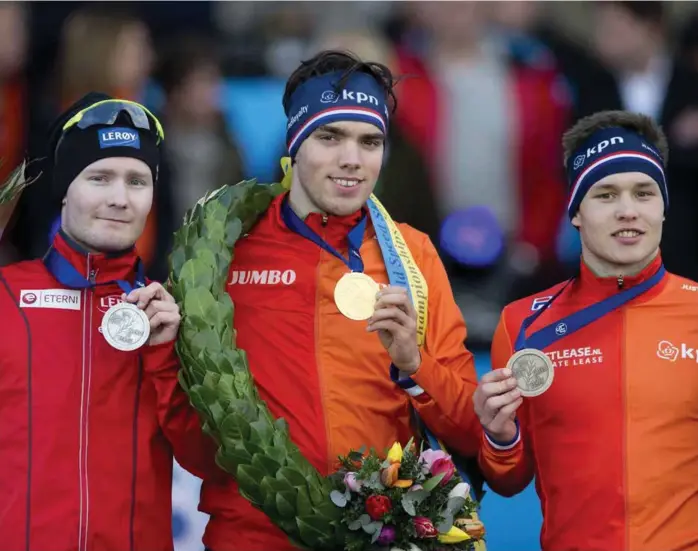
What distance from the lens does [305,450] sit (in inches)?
191

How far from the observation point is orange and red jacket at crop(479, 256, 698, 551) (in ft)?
15.5

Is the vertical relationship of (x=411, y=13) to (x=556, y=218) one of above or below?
above

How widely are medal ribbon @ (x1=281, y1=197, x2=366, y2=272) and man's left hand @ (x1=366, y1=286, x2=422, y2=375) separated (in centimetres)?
42

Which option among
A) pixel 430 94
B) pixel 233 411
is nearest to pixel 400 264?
pixel 233 411

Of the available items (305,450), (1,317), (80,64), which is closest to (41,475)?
(1,317)

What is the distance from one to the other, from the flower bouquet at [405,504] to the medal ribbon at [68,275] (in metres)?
1.05

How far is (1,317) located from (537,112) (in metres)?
3.73

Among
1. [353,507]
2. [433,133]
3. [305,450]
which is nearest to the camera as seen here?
[353,507]

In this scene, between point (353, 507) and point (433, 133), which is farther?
point (433, 133)

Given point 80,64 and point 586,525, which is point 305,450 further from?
point 80,64

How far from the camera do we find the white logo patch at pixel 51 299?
4.83m

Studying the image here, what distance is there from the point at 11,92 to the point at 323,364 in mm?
2946

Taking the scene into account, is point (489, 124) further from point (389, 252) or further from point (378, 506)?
point (378, 506)

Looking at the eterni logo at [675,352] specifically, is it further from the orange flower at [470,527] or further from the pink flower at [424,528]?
the pink flower at [424,528]
